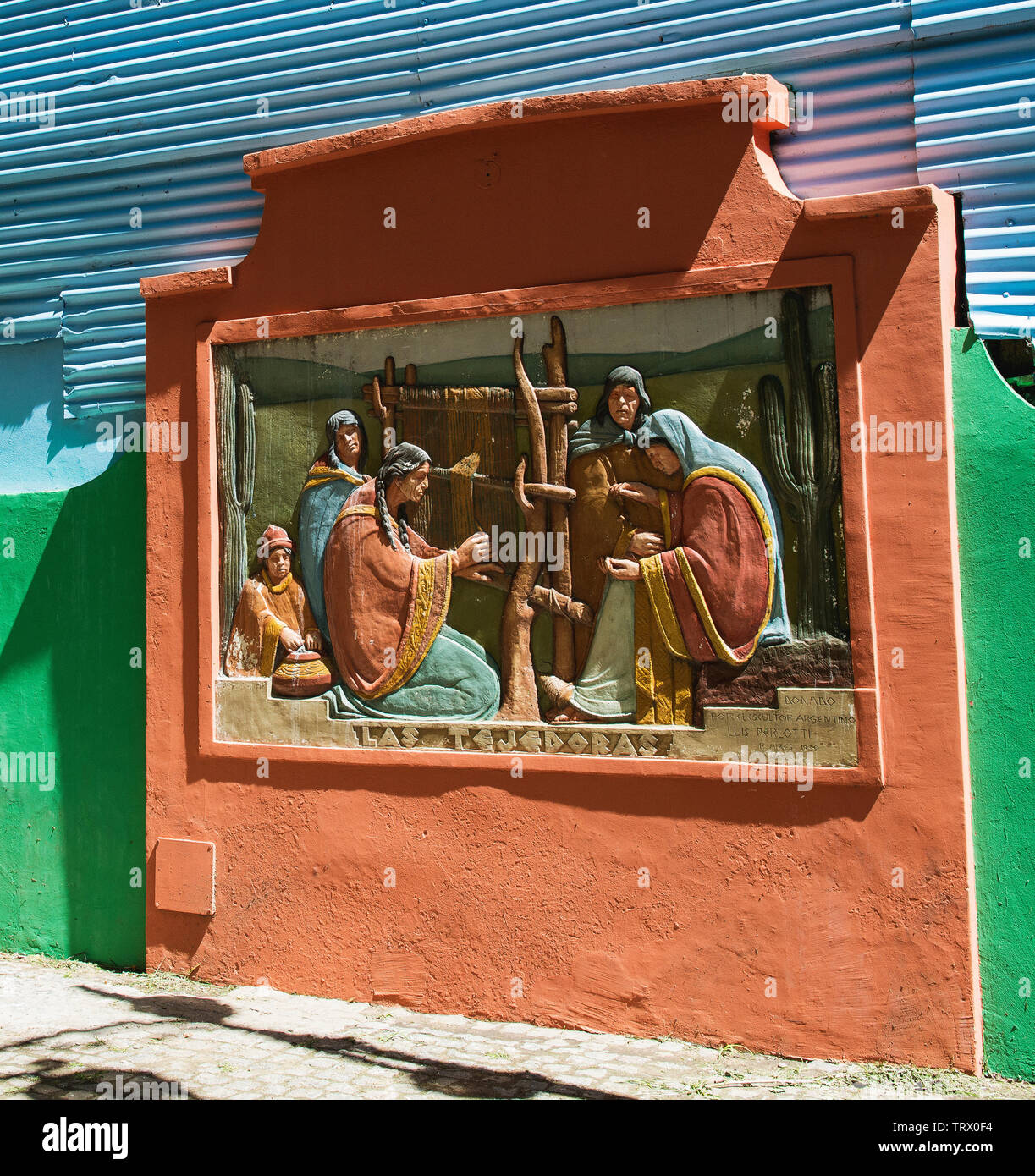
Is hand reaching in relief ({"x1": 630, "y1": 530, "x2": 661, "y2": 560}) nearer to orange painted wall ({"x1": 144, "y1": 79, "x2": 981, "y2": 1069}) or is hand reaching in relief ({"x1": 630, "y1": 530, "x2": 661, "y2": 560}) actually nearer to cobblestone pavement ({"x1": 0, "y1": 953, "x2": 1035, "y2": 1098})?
orange painted wall ({"x1": 144, "y1": 79, "x2": 981, "y2": 1069})

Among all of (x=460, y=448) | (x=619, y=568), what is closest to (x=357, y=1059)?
(x=619, y=568)

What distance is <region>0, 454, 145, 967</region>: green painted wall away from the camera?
7.70m

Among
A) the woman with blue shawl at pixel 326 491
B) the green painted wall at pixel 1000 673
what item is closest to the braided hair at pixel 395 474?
the woman with blue shawl at pixel 326 491

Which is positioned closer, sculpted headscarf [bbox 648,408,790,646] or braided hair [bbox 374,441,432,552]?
sculpted headscarf [bbox 648,408,790,646]

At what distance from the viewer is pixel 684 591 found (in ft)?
19.8

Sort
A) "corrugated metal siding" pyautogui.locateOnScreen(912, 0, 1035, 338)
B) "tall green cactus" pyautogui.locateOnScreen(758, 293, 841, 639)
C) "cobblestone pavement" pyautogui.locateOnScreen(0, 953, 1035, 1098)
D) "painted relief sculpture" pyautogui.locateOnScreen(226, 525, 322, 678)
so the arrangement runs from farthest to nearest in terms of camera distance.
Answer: "painted relief sculpture" pyautogui.locateOnScreen(226, 525, 322, 678) → "corrugated metal siding" pyautogui.locateOnScreen(912, 0, 1035, 338) → "tall green cactus" pyautogui.locateOnScreen(758, 293, 841, 639) → "cobblestone pavement" pyautogui.locateOnScreen(0, 953, 1035, 1098)

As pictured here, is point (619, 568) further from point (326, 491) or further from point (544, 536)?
point (326, 491)

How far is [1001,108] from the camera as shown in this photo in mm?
6117

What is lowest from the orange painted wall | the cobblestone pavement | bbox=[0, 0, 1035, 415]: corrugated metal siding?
the cobblestone pavement

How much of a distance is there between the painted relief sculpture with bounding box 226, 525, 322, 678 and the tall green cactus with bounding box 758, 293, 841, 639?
8.72 ft

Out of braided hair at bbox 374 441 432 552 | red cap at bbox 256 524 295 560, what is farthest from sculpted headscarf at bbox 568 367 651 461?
red cap at bbox 256 524 295 560

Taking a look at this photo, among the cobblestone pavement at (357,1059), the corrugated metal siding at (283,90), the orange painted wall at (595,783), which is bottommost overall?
the cobblestone pavement at (357,1059)

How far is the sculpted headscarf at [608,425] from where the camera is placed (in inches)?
242

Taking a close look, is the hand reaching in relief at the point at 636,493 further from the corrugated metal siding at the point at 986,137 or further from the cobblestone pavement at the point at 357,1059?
the cobblestone pavement at the point at 357,1059
